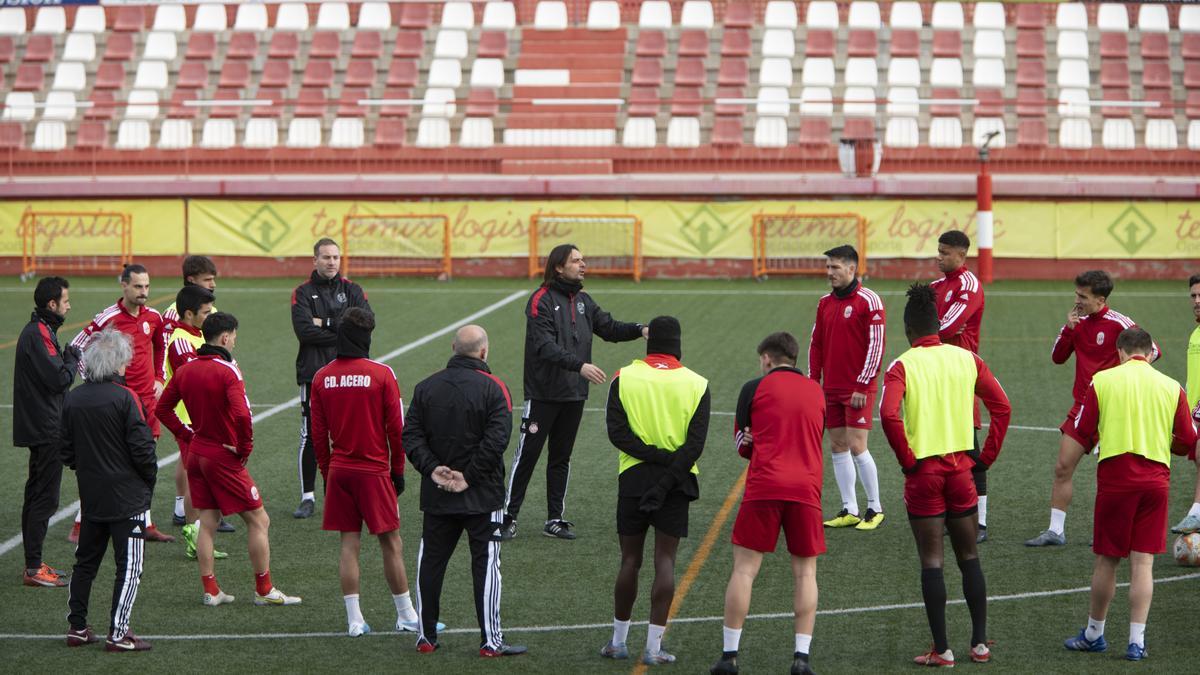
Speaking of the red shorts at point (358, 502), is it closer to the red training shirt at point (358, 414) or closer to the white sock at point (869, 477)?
the red training shirt at point (358, 414)

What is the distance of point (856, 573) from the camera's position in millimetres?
10047

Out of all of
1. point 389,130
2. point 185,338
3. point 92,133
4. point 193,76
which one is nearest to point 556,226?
point 389,130

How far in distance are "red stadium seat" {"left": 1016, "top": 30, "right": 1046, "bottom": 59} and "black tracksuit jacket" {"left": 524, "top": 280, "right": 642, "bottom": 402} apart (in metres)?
25.5

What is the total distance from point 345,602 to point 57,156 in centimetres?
2541

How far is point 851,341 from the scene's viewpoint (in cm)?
1095

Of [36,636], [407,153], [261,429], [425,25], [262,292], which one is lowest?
[36,636]

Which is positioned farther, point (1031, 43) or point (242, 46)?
point (242, 46)

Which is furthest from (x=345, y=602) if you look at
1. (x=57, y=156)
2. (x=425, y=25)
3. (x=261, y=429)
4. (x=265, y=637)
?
(x=425, y=25)

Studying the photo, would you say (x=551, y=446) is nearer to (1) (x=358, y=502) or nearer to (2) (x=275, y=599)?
(2) (x=275, y=599)

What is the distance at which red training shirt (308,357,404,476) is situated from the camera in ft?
28.2

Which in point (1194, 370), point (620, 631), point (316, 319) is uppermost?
point (316, 319)

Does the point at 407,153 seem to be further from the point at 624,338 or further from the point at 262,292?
the point at 624,338

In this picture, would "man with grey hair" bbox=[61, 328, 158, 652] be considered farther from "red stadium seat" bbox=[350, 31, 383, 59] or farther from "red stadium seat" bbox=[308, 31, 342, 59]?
"red stadium seat" bbox=[308, 31, 342, 59]

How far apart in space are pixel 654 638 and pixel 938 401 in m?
2.02
